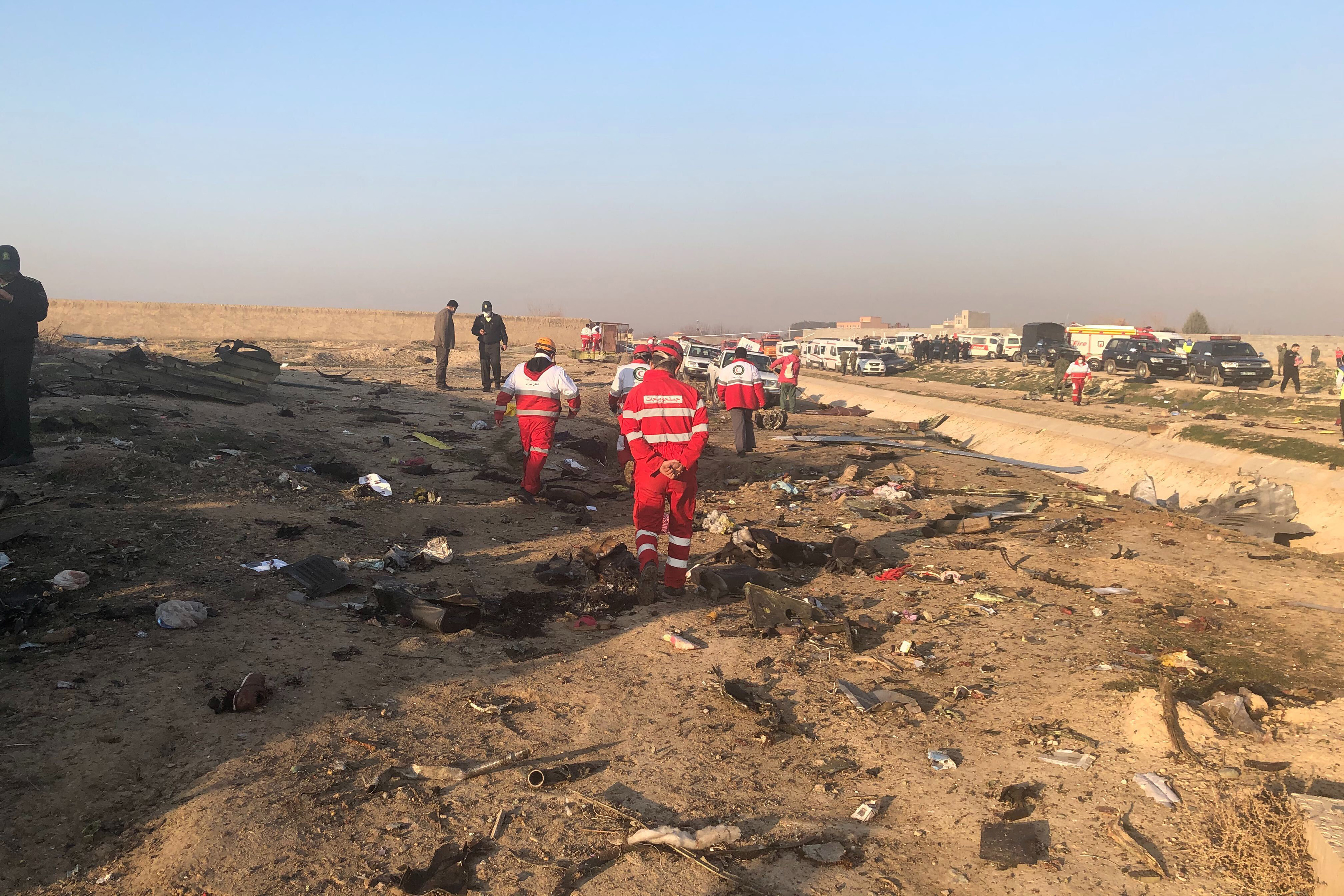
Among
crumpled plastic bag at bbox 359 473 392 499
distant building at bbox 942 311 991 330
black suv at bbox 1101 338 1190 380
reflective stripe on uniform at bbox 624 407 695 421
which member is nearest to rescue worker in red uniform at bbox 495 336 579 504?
crumpled plastic bag at bbox 359 473 392 499

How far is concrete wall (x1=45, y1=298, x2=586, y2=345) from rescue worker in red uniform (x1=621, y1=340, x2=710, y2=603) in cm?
3011

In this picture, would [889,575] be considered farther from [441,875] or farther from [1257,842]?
[441,875]

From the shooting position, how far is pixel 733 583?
710 centimetres

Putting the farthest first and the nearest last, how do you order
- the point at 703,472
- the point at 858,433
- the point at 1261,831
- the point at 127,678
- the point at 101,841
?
the point at 858,433, the point at 703,472, the point at 127,678, the point at 1261,831, the point at 101,841

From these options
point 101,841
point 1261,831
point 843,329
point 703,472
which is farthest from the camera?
point 843,329

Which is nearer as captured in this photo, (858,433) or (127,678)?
(127,678)

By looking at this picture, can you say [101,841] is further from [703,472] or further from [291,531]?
[703,472]

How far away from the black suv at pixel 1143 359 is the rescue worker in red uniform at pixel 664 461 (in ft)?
90.2

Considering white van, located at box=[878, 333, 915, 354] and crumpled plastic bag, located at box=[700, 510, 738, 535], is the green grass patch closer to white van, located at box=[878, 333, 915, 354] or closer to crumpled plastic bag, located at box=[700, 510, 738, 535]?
crumpled plastic bag, located at box=[700, 510, 738, 535]

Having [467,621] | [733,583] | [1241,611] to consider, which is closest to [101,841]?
[467,621]

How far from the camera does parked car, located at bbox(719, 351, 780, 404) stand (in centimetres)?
2116

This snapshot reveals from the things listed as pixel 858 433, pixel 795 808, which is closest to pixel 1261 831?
pixel 795 808

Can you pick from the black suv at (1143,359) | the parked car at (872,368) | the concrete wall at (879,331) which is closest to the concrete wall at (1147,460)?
the black suv at (1143,359)

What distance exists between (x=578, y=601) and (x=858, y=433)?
37.4 ft
